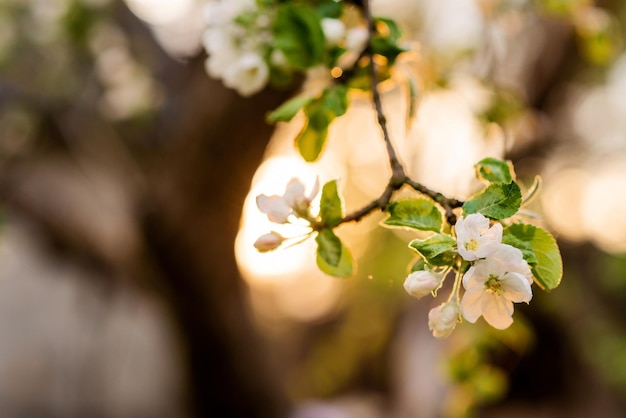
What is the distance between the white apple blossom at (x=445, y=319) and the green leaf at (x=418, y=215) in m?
0.04

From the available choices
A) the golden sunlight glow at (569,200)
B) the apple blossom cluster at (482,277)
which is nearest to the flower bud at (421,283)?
the apple blossom cluster at (482,277)

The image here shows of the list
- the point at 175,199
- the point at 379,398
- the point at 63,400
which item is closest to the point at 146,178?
the point at 175,199

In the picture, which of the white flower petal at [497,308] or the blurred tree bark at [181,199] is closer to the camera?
the white flower petal at [497,308]

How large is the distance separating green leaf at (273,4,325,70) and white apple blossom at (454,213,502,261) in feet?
0.67

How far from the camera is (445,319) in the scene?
354 millimetres

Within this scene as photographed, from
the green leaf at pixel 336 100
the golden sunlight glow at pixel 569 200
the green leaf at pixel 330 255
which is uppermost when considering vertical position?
the green leaf at pixel 336 100

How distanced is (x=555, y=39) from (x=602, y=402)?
2053mm

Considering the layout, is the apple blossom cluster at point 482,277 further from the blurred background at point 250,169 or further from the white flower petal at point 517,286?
the blurred background at point 250,169

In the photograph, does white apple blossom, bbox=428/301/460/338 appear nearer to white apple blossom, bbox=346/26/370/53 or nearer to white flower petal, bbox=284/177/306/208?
white flower petal, bbox=284/177/306/208

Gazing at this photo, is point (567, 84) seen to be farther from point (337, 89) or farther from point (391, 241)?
point (337, 89)

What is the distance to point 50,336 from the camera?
553cm

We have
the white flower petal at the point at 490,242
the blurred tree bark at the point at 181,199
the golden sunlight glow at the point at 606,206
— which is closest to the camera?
the white flower petal at the point at 490,242

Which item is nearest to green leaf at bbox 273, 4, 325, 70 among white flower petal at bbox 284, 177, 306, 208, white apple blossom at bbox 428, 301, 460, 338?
white flower petal at bbox 284, 177, 306, 208

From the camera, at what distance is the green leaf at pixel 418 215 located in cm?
36
